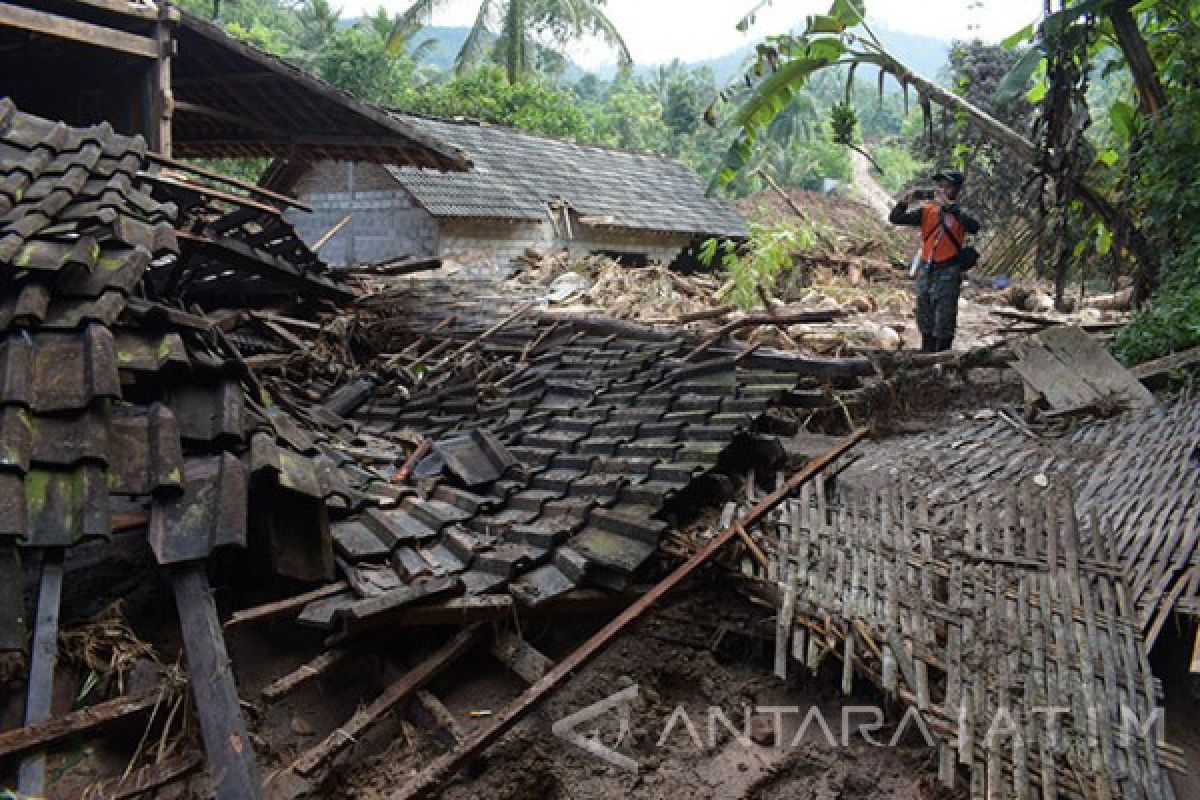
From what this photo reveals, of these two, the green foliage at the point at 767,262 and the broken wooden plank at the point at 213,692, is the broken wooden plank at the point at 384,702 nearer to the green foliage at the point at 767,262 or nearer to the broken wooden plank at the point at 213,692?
the broken wooden plank at the point at 213,692

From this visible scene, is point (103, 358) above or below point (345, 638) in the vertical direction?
above

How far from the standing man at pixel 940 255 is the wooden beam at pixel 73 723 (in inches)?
287

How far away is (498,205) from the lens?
14812 mm

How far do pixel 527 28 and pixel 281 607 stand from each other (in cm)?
2636

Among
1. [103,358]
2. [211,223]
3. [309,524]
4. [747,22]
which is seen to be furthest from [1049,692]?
[747,22]

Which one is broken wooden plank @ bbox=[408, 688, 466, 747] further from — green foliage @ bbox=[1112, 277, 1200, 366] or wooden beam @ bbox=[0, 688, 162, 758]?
green foliage @ bbox=[1112, 277, 1200, 366]

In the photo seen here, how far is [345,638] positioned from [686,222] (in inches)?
629

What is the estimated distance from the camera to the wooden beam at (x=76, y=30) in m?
6.33

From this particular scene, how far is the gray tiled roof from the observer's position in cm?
1457

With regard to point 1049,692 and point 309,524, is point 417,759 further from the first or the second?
point 1049,692

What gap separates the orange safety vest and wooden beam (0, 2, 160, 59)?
715cm

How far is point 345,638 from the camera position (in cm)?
322

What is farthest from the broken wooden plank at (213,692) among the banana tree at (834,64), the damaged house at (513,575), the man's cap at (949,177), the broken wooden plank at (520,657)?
the banana tree at (834,64)

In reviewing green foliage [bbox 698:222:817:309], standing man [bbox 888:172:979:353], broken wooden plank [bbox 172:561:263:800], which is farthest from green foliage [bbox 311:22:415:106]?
broken wooden plank [bbox 172:561:263:800]
